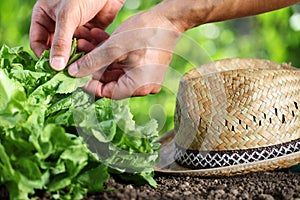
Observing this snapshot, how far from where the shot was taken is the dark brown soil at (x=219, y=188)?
6.33 ft

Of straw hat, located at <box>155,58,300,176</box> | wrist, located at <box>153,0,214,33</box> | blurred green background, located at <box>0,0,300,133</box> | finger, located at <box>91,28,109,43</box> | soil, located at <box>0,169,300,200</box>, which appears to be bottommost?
soil, located at <box>0,169,300,200</box>

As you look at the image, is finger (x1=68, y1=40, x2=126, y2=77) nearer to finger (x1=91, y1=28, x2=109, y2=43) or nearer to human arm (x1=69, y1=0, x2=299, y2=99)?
human arm (x1=69, y1=0, x2=299, y2=99)

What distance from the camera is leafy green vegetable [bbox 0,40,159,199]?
1710 mm

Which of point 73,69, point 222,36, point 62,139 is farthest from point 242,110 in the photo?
point 222,36

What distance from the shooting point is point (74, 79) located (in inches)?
91.4

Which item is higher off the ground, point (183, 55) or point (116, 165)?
point (183, 55)

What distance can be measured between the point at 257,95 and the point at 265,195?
21.5 inches

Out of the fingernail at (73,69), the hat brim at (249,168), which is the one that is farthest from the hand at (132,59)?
the hat brim at (249,168)

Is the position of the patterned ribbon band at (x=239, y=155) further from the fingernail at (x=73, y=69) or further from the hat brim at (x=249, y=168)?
the fingernail at (x=73, y=69)

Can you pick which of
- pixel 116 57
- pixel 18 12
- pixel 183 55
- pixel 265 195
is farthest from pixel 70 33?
pixel 18 12

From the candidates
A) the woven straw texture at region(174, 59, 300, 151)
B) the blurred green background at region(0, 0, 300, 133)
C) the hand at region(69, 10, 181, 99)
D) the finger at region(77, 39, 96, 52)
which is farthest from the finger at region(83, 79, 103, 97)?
the blurred green background at region(0, 0, 300, 133)

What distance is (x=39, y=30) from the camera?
9.23 feet

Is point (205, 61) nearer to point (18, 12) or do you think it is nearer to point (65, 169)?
point (65, 169)

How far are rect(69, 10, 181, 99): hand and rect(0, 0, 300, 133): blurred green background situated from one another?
1.41 metres
